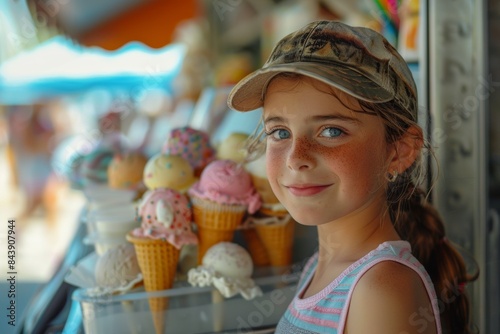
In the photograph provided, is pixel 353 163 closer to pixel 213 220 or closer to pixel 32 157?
pixel 213 220

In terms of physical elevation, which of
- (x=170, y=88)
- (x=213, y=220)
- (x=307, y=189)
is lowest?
(x=213, y=220)

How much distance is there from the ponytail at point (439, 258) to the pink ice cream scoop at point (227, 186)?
1.27 ft

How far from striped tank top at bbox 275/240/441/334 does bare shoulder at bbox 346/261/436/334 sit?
0.01m

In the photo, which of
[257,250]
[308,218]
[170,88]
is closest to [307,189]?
[308,218]

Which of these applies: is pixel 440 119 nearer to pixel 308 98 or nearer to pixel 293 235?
pixel 293 235

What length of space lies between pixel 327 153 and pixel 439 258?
449 mm

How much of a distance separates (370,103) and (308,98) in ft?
0.36

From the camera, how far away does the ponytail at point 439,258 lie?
1229 mm

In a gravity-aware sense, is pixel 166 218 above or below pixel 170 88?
below

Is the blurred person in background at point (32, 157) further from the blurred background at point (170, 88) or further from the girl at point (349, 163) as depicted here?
the girl at point (349, 163)

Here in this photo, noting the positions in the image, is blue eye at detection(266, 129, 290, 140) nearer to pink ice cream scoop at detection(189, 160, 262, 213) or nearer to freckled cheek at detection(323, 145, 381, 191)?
freckled cheek at detection(323, 145, 381, 191)

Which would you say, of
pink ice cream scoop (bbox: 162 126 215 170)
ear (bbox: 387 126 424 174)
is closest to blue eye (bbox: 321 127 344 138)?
ear (bbox: 387 126 424 174)

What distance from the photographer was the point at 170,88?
555cm

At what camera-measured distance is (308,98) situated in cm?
101
